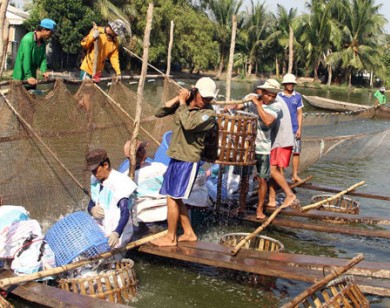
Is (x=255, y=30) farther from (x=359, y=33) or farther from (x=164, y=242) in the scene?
(x=164, y=242)

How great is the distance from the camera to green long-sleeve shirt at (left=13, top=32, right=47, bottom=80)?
6.55 m

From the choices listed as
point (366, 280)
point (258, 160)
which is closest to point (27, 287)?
point (366, 280)

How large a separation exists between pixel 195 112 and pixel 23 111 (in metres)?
2.06

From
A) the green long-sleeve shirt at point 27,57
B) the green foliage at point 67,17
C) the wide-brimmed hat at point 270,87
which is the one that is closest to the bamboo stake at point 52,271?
the wide-brimmed hat at point 270,87

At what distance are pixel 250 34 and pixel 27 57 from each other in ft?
127

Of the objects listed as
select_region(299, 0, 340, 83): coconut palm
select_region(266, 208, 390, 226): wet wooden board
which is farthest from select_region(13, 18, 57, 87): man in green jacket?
select_region(299, 0, 340, 83): coconut palm

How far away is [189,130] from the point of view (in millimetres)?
4758

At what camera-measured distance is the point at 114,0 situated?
32000 mm

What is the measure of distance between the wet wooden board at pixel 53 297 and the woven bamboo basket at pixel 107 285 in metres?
0.21

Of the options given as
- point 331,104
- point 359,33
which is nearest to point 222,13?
point 359,33

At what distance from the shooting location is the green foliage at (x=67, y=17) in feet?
85.9

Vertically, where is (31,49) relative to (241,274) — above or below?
above

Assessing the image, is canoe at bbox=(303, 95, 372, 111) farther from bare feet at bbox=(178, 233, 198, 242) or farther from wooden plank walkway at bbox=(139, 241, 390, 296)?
wooden plank walkway at bbox=(139, 241, 390, 296)

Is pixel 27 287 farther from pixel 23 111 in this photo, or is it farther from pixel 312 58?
pixel 312 58
